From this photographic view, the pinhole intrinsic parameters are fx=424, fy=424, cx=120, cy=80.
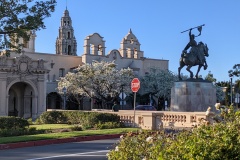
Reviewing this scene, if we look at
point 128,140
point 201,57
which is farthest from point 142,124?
point 128,140

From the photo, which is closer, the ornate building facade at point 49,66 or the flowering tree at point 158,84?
the ornate building facade at point 49,66

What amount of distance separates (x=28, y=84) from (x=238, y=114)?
44.0 metres

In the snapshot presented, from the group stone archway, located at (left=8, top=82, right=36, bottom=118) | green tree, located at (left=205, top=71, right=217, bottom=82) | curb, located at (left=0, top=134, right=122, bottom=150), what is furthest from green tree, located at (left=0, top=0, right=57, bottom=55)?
green tree, located at (left=205, top=71, right=217, bottom=82)

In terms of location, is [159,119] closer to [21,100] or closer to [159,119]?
[159,119]

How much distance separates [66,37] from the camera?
88375 millimetres

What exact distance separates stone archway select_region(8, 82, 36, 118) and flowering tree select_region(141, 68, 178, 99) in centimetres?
2227

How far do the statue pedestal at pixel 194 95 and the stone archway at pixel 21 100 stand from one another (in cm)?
2553

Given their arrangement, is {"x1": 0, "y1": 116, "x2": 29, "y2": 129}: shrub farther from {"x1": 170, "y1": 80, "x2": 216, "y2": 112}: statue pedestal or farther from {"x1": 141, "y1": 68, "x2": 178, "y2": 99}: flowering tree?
{"x1": 141, "y1": 68, "x2": 178, "y2": 99}: flowering tree

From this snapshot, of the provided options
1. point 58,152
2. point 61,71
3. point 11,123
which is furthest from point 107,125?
point 61,71

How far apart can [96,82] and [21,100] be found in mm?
10740

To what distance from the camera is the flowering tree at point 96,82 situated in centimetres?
5725

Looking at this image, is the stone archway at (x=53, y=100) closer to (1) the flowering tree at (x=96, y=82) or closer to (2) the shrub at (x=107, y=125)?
(1) the flowering tree at (x=96, y=82)

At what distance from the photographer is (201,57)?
94.7 ft

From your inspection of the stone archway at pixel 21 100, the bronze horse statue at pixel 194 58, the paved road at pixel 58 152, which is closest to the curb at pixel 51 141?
the paved road at pixel 58 152
